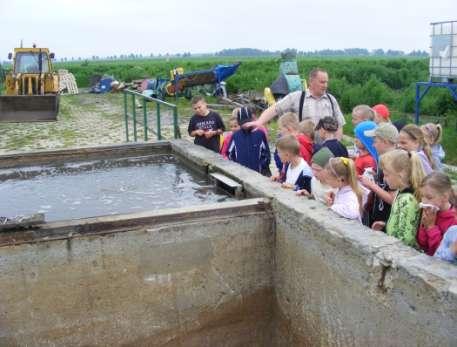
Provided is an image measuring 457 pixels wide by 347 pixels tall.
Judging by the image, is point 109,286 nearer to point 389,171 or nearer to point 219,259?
point 219,259

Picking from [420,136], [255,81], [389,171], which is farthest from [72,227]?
[255,81]

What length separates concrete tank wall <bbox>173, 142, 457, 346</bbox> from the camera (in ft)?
8.49

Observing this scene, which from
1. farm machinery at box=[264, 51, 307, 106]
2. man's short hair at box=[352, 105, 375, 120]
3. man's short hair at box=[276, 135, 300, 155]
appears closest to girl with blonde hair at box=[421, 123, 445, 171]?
man's short hair at box=[352, 105, 375, 120]

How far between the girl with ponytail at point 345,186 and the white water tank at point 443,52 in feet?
32.0

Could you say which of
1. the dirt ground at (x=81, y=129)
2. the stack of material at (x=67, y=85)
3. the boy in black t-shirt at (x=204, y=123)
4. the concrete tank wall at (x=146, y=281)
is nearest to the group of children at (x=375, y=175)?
the concrete tank wall at (x=146, y=281)

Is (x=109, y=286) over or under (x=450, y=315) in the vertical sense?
under

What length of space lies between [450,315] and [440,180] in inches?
30.6

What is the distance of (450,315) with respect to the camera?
8.04ft

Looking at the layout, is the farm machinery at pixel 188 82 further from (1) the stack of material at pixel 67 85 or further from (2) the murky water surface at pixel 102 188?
(2) the murky water surface at pixel 102 188

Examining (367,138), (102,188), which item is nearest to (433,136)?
(367,138)

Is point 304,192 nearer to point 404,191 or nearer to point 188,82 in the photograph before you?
point 404,191

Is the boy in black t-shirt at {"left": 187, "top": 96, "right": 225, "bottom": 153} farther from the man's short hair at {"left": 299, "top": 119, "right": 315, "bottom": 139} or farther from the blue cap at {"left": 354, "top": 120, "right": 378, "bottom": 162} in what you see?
the blue cap at {"left": 354, "top": 120, "right": 378, "bottom": 162}

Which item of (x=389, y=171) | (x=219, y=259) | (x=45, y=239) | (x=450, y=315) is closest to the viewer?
(x=450, y=315)

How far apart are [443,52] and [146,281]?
35.4 ft
